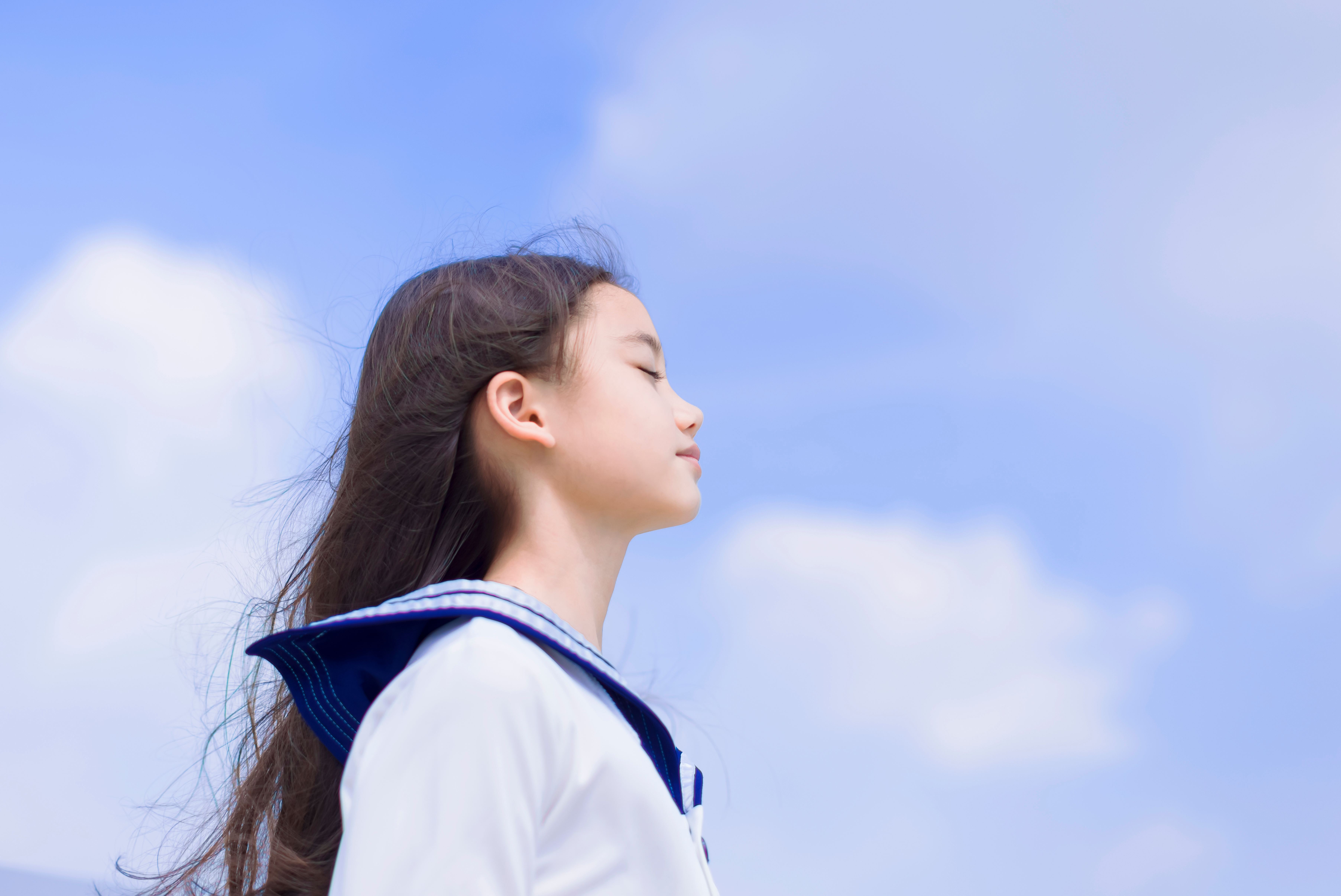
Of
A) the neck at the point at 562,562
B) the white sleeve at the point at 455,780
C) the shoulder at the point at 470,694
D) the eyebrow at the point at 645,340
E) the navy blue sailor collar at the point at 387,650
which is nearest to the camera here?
the white sleeve at the point at 455,780

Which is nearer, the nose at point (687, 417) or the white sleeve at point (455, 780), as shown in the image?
the white sleeve at point (455, 780)

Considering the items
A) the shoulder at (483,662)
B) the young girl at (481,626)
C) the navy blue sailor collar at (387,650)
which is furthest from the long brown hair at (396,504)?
the shoulder at (483,662)

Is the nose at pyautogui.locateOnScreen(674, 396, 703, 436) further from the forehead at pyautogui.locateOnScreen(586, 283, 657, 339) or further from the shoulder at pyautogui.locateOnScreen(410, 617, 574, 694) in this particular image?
the shoulder at pyautogui.locateOnScreen(410, 617, 574, 694)

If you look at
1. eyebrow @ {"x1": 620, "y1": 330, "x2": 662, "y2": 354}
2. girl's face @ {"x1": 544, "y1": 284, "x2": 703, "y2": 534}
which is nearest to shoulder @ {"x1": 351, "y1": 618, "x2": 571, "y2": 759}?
girl's face @ {"x1": 544, "y1": 284, "x2": 703, "y2": 534}

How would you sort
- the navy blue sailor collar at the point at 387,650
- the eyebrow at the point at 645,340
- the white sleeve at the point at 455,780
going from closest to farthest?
the white sleeve at the point at 455,780 < the navy blue sailor collar at the point at 387,650 < the eyebrow at the point at 645,340

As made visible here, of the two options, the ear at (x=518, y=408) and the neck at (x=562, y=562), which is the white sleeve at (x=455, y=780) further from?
the ear at (x=518, y=408)

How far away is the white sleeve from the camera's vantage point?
4.74ft

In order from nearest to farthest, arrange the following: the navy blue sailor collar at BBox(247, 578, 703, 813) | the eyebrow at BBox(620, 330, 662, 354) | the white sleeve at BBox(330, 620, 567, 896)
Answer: the white sleeve at BBox(330, 620, 567, 896) < the navy blue sailor collar at BBox(247, 578, 703, 813) < the eyebrow at BBox(620, 330, 662, 354)

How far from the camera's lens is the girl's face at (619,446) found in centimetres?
212

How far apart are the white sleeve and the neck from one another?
16.7 inches

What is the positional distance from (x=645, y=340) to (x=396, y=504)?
25.1 inches

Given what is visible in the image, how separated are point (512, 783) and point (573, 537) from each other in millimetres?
682

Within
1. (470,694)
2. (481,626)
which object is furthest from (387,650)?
(470,694)

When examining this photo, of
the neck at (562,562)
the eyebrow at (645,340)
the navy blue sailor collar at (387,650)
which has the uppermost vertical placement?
the eyebrow at (645,340)
